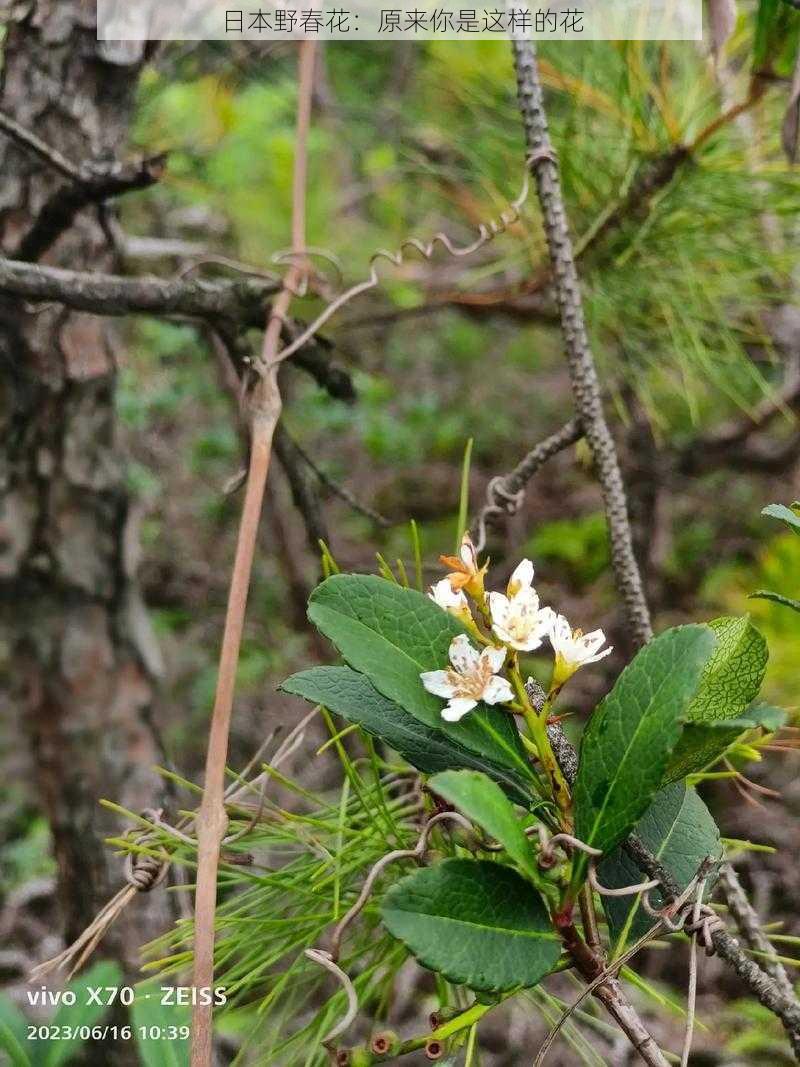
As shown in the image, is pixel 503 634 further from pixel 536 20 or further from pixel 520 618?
pixel 536 20

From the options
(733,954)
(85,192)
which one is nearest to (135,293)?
(85,192)

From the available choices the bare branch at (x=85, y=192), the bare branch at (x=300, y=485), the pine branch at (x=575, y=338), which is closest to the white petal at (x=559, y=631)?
the pine branch at (x=575, y=338)

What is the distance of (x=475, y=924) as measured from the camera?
0.30 metres

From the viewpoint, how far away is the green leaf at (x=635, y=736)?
0.30m

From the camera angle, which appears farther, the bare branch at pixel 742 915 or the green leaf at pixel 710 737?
the bare branch at pixel 742 915

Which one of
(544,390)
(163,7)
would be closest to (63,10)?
(163,7)

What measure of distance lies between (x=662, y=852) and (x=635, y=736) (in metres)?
0.07

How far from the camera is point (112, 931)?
90 centimetres

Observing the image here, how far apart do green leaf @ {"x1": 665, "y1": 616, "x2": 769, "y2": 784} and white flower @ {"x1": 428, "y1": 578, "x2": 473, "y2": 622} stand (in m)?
0.09

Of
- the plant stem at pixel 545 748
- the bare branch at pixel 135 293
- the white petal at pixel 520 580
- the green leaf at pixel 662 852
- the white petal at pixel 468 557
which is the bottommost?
the green leaf at pixel 662 852

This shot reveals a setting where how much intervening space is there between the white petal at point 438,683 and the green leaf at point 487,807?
0.14ft

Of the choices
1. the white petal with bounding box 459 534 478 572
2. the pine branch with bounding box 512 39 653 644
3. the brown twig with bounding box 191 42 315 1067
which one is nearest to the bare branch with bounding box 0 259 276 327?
the brown twig with bounding box 191 42 315 1067

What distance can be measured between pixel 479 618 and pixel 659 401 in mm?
1361

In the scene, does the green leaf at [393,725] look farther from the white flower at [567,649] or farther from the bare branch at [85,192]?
the bare branch at [85,192]
